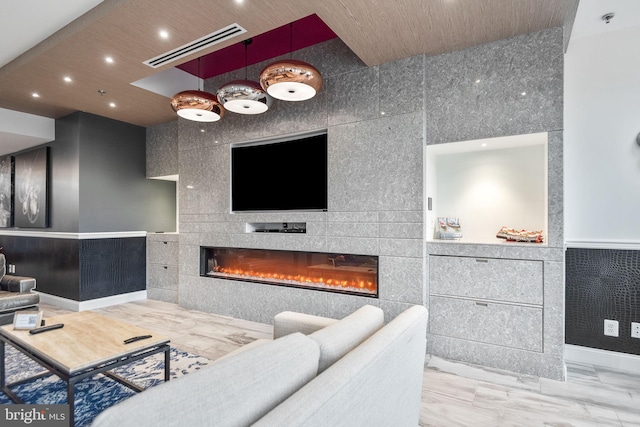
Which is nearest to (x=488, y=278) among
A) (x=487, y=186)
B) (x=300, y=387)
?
(x=487, y=186)

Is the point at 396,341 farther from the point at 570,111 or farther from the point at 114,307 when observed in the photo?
the point at 114,307

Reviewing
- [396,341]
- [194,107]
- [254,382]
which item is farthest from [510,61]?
[254,382]

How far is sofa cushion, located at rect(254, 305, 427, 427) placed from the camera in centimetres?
86

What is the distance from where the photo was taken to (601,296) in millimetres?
2791

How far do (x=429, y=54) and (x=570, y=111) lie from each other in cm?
137

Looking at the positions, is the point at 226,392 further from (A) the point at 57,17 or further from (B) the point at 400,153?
(A) the point at 57,17

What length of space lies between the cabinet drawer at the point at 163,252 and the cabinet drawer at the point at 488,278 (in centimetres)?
383

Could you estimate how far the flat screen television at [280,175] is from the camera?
12.0 ft

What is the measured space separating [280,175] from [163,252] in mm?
2597

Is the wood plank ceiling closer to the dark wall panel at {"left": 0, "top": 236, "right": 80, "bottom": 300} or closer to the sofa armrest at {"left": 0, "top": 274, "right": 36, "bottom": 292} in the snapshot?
the sofa armrest at {"left": 0, "top": 274, "right": 36, "bottom": 292}

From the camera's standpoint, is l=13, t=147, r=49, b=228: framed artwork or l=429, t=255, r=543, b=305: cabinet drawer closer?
l=429, t=255, r=543, b=305: cabinet drawer

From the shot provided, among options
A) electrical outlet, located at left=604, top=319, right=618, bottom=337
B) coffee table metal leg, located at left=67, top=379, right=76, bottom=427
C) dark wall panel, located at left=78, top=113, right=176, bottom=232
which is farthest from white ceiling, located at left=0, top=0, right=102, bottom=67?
electrical outlet, located at left=604, top=319, right=618, bottom=337

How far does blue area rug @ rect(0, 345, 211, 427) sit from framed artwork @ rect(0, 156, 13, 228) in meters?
4.20

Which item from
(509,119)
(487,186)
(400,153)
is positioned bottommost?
(487,186)
